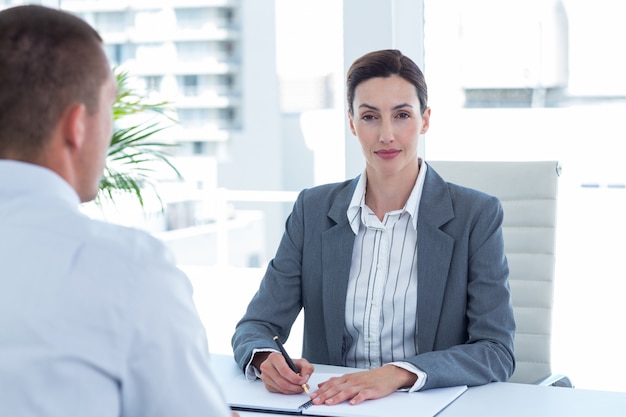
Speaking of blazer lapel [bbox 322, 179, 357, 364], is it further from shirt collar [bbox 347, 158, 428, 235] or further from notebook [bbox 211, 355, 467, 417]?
notebook [bbox 211, 355, 467, 417]

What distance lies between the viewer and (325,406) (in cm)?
147

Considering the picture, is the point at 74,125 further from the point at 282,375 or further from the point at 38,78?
the point at 282,375

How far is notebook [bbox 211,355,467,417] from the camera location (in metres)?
1.45

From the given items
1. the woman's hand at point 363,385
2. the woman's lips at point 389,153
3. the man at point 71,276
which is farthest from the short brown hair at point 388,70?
the man at point 71,276

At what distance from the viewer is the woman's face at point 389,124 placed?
6.25 ft

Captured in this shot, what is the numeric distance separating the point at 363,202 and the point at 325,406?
0.60 m

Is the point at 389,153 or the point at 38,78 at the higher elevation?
the point at 38,78

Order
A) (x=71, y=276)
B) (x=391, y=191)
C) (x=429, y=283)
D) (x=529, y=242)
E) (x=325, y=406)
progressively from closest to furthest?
(x=71, y=276)
(x=325, y=406)
(x=429, y=283)
(x=391, y=191)
(x=529, y=242)

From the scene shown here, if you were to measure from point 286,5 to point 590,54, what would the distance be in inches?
403

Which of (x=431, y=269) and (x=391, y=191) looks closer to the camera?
(x=431, y=269)

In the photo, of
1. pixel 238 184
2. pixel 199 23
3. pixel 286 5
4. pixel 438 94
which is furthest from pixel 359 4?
pixel 238 184

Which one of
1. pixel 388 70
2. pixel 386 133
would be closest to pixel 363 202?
pixel 386 133

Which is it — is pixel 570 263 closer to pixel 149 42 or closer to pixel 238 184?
pixel 149 42

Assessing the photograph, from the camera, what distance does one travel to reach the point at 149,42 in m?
18.7
